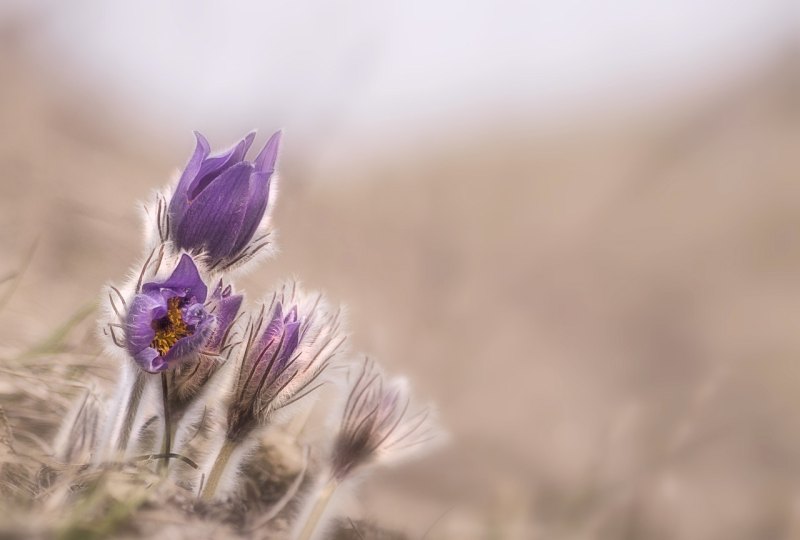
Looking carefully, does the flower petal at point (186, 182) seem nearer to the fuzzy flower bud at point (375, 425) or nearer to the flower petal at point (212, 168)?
the flower petal at point (212, 168)

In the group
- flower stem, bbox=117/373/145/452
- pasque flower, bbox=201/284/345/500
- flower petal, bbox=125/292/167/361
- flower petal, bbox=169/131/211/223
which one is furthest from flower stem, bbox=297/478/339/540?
flower petal, bbox=169/131/211/223

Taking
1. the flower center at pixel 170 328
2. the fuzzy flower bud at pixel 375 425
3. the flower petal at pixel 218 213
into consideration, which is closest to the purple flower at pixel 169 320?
the flower center at pixel 170 328

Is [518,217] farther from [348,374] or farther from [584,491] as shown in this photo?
[348,374]

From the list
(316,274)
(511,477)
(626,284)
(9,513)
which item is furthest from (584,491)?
(626,284)

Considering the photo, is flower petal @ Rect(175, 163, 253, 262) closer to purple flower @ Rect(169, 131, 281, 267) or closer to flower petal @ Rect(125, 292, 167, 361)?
purple flower @ Rect(169, 131, 281, 267)

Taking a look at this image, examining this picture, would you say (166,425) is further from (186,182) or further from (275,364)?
(186,182)

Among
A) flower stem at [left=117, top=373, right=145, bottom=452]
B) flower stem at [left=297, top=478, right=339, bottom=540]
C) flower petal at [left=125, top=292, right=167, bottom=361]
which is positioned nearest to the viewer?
flower petal at [left=125, top=292, right=167, bottom=361]
